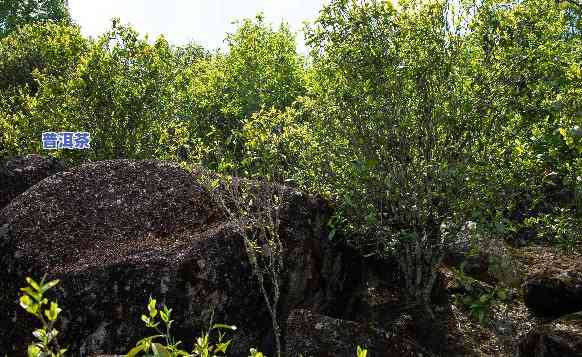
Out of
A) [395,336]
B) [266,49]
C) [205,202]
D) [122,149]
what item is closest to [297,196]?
[205,202]

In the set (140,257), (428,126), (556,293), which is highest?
(428,126)

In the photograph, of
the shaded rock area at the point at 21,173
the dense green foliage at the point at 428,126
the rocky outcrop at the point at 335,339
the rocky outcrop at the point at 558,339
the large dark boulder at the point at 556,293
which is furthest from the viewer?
the shaded rock area at the point at 21,173

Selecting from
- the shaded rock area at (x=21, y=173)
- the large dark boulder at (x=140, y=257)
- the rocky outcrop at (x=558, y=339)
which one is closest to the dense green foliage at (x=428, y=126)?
the large dark boulder at (x=140, y=257)

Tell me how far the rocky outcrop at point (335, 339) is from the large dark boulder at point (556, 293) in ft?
7.77

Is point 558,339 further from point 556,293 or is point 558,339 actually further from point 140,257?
point 140,257

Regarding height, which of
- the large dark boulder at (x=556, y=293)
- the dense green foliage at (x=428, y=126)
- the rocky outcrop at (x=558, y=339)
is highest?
the dense green foliage at (x=428, y=126)

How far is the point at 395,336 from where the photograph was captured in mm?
6824

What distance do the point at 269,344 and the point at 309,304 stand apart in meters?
0.84

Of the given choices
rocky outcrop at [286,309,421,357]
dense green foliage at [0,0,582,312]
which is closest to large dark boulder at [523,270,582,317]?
dense green foliage at [0,0,582,312]

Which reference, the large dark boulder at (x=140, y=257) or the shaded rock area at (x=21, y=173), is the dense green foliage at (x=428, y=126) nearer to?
the large dark boulder at (x=140, y=257)

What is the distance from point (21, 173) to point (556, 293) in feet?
28.1

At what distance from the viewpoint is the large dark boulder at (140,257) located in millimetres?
6512

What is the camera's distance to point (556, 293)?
8023 millimetres

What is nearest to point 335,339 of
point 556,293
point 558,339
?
point 558,339
